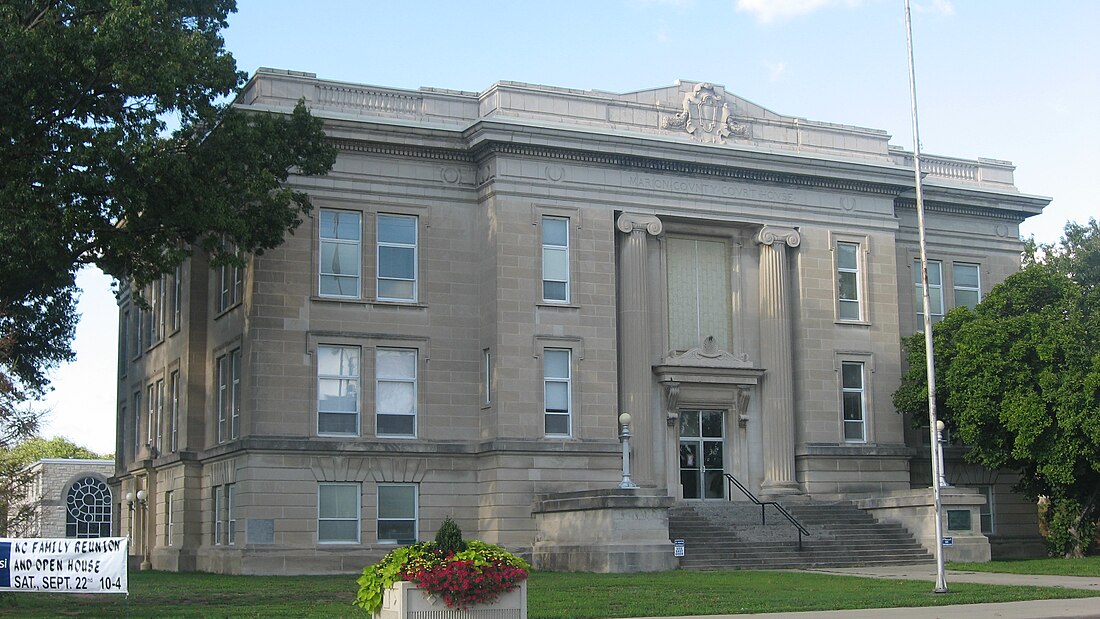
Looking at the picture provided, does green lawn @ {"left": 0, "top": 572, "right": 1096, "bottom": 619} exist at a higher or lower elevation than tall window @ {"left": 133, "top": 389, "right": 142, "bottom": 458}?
lower

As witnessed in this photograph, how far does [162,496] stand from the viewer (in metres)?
43.2

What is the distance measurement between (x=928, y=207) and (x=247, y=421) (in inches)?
910

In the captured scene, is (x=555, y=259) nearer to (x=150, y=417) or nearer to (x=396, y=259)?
Answer: (x=396, y=259)

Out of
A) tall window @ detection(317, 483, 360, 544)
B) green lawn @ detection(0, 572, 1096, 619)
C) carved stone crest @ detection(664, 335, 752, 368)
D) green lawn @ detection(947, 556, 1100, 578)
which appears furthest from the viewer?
carved stone crest @ detection(664, 335, 752, 368)

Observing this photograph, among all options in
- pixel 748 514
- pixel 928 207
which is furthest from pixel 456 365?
pixel 928 207

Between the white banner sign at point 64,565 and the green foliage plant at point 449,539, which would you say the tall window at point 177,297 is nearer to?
the white banner sign at point 64,565

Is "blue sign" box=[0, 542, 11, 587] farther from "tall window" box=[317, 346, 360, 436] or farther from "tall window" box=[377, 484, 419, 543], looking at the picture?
"tall window" box=[377, 484, 419, 543]

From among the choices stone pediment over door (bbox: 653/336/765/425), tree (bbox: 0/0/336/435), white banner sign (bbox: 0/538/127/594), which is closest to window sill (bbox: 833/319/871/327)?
stone pediment over door (bbox: 653/336/765/425)

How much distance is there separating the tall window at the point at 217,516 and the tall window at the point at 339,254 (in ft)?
21.6

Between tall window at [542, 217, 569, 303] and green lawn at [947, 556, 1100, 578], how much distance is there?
12.6 metres

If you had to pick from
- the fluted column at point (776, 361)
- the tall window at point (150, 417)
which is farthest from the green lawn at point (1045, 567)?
the tall window at point (150, 417)

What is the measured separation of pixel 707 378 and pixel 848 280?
19.2ft

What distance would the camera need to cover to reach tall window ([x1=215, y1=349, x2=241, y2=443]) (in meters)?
37.9

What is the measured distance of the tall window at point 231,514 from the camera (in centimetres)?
3675
